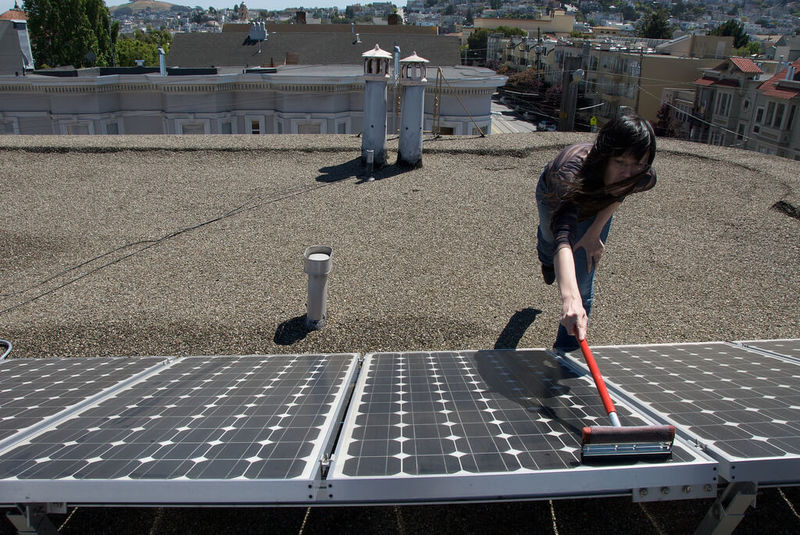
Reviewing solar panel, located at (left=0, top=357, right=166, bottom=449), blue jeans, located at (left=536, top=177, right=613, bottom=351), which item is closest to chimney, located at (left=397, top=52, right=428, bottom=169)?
blue jeans, located at (left=536, top=177, right=613, bottom=351)

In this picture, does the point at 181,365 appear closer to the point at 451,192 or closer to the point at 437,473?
the point at 437,473

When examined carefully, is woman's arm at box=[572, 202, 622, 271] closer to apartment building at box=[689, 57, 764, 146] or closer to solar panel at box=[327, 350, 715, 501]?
solar panel at box=[327, 350, 715, 501]

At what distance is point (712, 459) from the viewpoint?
2.23 meters

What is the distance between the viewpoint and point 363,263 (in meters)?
7.77

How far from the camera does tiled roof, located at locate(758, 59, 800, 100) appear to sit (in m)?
28.6

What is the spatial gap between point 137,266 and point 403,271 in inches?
150

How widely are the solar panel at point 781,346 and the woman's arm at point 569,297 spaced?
193 cm

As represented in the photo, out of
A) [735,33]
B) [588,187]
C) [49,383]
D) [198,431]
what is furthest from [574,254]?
[735,33]

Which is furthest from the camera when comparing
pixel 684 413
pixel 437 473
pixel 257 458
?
pixel 684 413

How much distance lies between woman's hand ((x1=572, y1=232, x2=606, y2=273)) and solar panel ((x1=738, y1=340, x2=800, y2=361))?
1.36m

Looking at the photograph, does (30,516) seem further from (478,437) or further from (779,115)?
(779,115)

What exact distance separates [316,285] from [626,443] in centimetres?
409

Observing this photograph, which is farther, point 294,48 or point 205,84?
point 294,48

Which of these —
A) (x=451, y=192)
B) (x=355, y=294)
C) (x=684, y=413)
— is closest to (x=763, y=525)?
(x=684, y=413)
